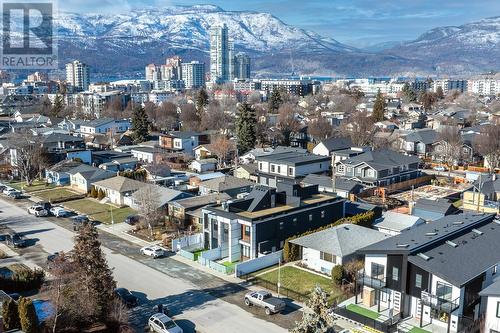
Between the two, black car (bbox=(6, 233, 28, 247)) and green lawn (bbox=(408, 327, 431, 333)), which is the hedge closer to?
green lawn (bbox=(408, 327, 431, 333))

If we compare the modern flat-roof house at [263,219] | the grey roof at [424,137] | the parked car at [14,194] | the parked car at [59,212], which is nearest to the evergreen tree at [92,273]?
the modern flat-roof house at [263,219]

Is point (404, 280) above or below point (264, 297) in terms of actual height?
above

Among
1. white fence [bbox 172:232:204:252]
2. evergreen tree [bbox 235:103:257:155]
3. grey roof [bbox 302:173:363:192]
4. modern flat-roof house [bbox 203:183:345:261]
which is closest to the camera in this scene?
modern flat-roof house [bbox 203:183:345:261]

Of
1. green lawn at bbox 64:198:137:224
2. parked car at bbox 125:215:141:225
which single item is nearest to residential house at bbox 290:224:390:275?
parked car at bbox 125:215:141:225

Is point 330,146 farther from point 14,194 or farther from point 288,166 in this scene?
point 14,194

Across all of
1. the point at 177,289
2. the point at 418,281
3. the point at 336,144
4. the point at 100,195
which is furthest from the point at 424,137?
the point at 177,289

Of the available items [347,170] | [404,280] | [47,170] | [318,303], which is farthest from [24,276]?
[347,170]

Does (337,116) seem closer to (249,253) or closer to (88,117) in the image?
(88,117)

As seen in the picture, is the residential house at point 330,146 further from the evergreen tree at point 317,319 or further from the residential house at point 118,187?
the evergreen tree at point 317,319
